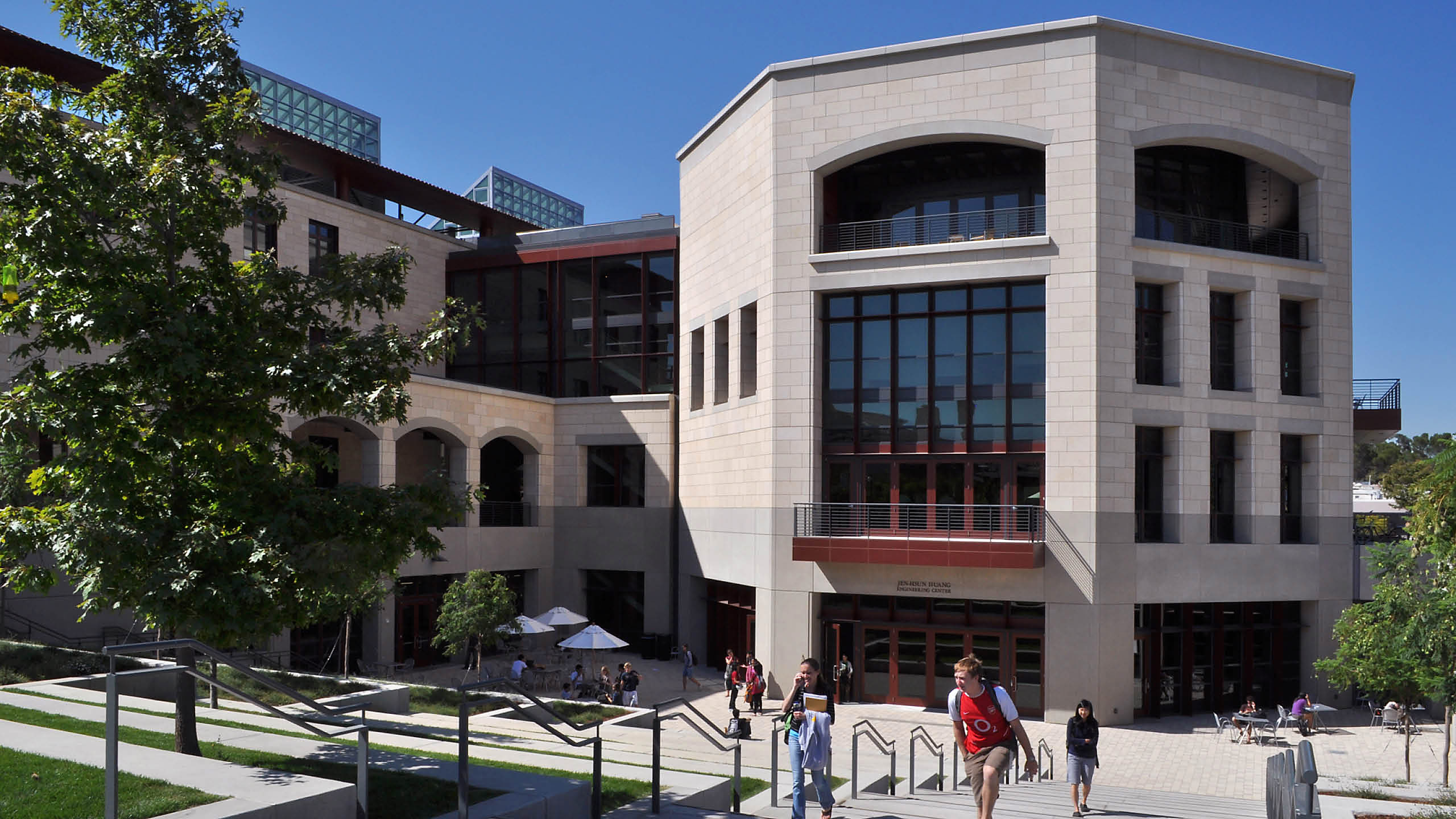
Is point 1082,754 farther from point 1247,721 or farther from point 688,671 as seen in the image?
point 688,671

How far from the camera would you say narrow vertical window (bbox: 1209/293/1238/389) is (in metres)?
29.7

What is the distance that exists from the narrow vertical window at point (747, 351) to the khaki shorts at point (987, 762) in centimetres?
2190

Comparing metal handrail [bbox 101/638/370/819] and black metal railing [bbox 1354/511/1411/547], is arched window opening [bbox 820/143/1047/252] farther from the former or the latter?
metal handrail [bbox 101/638/370/819]

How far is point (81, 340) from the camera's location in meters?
11.1

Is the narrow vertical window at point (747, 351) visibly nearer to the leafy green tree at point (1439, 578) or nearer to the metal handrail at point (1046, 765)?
the metal handrail at point (1046, 765)

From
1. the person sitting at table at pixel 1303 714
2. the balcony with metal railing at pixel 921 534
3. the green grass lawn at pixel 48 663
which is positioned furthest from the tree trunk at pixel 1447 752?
the green grass lawn at pixel 48 663

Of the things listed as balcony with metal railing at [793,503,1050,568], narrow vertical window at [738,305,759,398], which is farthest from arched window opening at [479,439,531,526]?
balcony with metal railing at [793,503,1050,568]

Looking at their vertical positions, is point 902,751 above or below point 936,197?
below

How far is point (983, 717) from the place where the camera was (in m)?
10.9

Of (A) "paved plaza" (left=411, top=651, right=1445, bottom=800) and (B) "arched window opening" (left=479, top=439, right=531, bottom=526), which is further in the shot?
(B) "arched window opening" (left=479, top=439, right=531, bottom=526)

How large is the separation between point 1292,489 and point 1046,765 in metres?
12.9

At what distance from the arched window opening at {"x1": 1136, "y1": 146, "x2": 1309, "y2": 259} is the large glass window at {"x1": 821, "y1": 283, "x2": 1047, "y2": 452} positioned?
16.6 ft

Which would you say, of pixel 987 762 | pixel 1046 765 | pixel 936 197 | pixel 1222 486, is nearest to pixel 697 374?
pixel 936 197

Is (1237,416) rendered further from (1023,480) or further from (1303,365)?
(1023,480)
